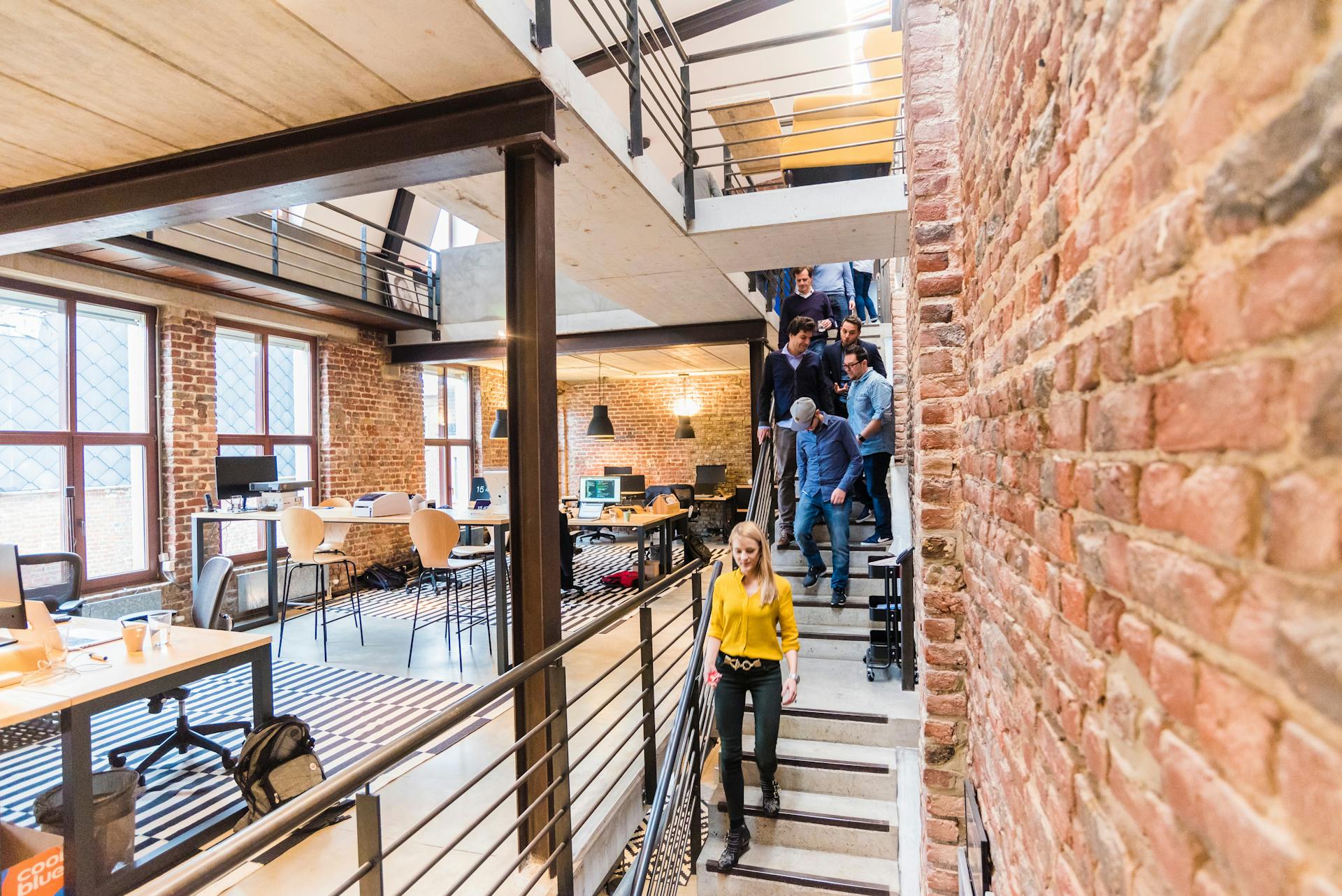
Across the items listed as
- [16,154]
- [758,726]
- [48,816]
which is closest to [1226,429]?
[758,726]

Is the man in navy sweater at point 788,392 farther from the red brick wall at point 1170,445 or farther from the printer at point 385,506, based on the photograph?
the printer at point 385,506

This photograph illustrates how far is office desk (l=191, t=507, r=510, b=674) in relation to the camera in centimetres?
475

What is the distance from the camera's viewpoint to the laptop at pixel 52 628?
9.02 ft

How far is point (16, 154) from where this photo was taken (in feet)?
9.13

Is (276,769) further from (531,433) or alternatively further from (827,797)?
(827,797)

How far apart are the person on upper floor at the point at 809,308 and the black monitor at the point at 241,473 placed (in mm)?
5342

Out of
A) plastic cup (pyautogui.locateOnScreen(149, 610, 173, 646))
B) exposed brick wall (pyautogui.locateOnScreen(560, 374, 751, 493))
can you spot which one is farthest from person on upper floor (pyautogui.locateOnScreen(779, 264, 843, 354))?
exposed brick wall (pyautogui.locateOnScreen(560, 374, 751, 493))

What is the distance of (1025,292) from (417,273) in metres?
7.86

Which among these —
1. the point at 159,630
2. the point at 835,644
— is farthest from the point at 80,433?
the point at 835,644

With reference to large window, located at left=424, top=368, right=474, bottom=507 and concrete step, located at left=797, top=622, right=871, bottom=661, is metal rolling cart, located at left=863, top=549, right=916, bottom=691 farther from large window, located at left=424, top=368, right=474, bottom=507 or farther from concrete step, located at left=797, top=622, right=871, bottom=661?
large window, located at left=424, top=368, right=474, bottom=507

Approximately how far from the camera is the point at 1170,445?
0.59 metres

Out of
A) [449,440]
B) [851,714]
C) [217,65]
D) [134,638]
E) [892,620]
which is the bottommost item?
[851,714]

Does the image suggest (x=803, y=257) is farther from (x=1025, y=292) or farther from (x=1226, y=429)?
(x=1226, y=429)

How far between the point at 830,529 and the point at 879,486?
0.68 m
